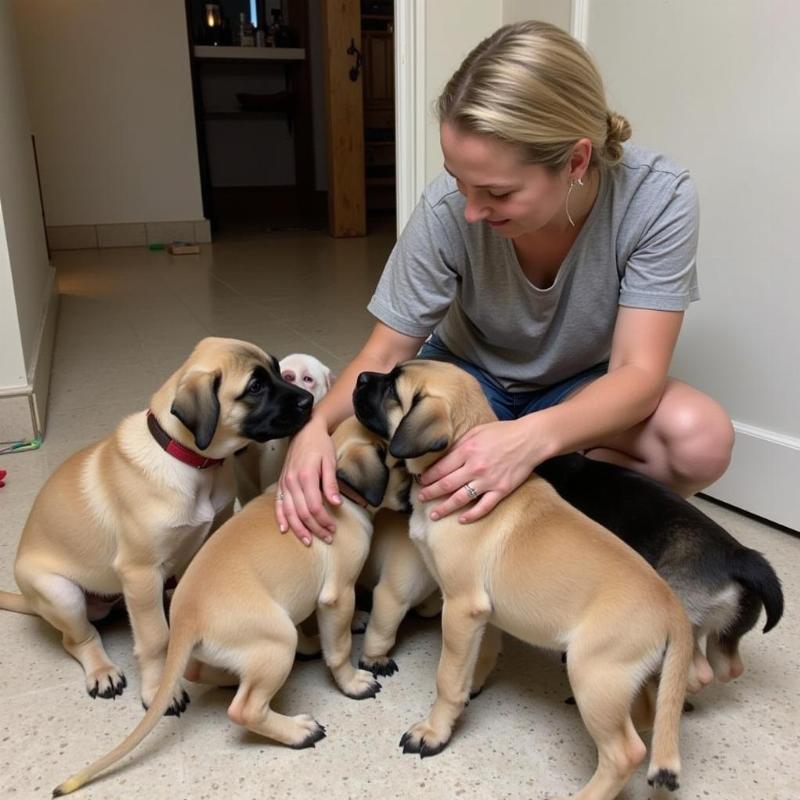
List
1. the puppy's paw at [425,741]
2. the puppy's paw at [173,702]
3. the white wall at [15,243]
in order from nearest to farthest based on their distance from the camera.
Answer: the puppy's paw at [425,741], the puppy's paw at [173,702], the white wall at [15,243]

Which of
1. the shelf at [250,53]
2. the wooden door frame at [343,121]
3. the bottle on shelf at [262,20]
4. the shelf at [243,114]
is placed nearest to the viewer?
the wooden door frame at [343,121]

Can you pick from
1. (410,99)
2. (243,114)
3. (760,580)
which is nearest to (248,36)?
(243,114)

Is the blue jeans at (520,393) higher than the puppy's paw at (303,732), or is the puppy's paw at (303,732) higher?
the blue jeans at (520,393)

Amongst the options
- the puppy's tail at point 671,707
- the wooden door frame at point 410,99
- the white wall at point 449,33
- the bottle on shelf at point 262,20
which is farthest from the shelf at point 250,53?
the puppy's tail at point 671,707

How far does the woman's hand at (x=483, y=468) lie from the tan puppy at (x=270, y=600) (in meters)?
0.14

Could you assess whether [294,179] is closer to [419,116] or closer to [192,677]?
[419,116]

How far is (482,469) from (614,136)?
738mm

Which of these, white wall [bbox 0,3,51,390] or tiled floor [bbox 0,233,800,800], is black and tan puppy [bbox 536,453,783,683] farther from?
white wall [bbox 0,3,51,390]

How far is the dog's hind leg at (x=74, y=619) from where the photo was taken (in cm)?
157

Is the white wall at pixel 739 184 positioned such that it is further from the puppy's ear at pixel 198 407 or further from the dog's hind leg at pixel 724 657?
the puppy's ear at pixel 198 407

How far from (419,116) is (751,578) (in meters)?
2.19

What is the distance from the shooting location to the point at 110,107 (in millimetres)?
7125

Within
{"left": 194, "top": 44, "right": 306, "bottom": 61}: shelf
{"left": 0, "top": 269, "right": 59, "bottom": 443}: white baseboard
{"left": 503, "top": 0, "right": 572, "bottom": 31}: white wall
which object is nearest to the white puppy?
{"left": 0, "top": 269, "right": 59, "bottom": 443}: white baseboard

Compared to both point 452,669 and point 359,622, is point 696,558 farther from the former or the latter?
point 359,622
